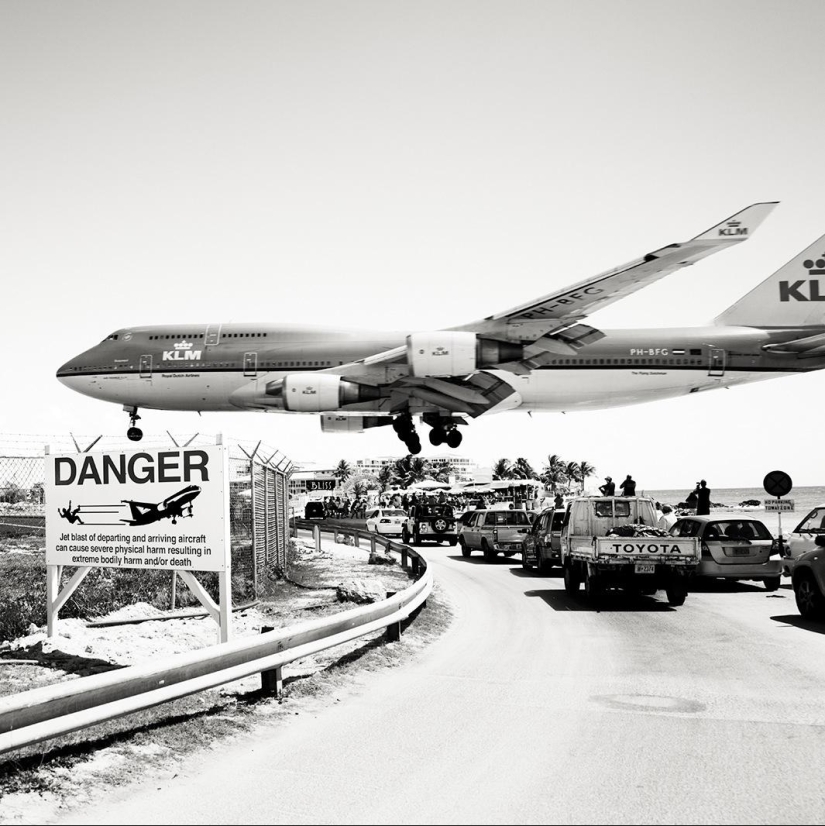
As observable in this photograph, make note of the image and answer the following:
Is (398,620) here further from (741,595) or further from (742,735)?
(741,595)

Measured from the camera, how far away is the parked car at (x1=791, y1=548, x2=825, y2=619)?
1139 centimetres

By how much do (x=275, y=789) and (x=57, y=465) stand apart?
6.32m

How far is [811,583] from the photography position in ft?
38.5

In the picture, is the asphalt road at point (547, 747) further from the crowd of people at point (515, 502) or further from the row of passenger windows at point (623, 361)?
the row of passenger windows at point (623, 361)

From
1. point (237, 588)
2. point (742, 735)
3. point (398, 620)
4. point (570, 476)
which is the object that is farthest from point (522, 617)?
point (570, 476)

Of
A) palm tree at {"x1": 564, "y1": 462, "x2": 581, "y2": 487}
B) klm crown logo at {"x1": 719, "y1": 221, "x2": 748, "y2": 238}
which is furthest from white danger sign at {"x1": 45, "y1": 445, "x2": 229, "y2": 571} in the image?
palm tree at {"x1": 564, "y1": 462, "x2": 581, "y2": 487}

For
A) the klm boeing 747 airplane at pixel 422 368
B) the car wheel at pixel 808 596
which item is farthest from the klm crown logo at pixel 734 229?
the car wheel at pixel 808 596

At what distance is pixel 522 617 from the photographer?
1277 cm

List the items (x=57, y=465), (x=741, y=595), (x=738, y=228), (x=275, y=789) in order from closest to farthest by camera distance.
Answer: (x=275, y=789)
(x=57, y=465)
(x=741, y=595)
(x=738, y=228)

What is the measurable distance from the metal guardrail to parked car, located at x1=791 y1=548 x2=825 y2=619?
6.71 metres

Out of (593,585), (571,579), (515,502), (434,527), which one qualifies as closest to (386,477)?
(515,502)

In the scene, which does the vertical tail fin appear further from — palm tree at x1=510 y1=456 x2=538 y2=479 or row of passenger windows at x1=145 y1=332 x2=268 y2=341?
palm tree at x1=510 y1=456 x2=538 y2=479

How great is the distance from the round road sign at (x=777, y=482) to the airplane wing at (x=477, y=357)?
240 inches

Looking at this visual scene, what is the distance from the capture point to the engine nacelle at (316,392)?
24.2m
